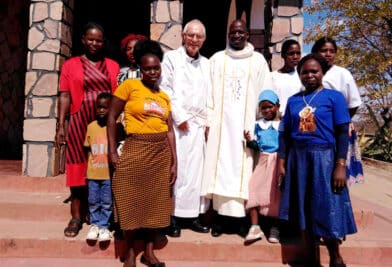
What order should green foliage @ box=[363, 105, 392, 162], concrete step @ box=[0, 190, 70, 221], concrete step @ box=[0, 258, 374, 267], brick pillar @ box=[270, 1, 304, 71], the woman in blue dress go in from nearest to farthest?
1. the woman in blue dress
2. concrete step @ box=[0, 258, 374, 267]
3. concrete step @ box=[0, 190, 70, 221]
4. brick pillar @ box=[270, 1, 304, 71]
5. green foliage @ box=[363, 105, 392, 162]

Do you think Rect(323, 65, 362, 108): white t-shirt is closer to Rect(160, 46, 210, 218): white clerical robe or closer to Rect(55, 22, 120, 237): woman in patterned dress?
Rect(160, 46, 210, 218): white clerical robe

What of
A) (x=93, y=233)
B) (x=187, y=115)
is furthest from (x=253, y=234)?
(x=93, y=233)

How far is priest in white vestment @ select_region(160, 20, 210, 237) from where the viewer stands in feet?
10.7

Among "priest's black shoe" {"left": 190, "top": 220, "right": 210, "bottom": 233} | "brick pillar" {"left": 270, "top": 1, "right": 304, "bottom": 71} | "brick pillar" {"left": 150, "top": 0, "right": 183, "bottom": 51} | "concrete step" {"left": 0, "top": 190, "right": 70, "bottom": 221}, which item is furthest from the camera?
"brick pillar" {"left": 270, "top": 1, "right": 304, "bottom": 71}

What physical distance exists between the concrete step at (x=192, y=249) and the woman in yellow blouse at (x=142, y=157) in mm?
366

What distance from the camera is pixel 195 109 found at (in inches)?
129

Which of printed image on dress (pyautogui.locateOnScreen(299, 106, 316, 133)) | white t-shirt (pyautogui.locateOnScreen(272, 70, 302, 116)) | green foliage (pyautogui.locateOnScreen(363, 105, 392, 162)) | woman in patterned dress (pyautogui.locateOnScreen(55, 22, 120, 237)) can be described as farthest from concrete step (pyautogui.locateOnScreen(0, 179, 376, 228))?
green foliage (pyautogui.locateOnScreen(363, 105, 392, 162))

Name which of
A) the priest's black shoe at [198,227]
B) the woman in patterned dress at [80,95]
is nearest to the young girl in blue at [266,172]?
the priest's black shoe at [198,227]

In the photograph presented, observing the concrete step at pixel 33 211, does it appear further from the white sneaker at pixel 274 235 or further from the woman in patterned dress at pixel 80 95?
the white sneaker at pixel 274 235

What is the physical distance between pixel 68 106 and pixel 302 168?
2013 mm

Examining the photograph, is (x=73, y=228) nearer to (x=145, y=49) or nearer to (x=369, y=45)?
(x=145, y=49)

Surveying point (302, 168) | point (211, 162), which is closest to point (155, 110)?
point (211, 162)

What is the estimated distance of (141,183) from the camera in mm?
2760

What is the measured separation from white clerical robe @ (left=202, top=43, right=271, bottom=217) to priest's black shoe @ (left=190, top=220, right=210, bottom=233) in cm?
23
